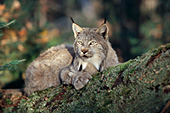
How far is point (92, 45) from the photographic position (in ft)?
16.4

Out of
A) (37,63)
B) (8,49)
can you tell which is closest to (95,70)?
(37,63)

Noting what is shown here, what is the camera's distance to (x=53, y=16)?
26.0m

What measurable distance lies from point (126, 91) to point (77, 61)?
1.92 metres

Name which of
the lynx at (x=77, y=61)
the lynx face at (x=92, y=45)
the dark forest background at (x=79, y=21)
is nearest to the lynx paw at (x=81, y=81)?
the lynx at (x=77, y=61)

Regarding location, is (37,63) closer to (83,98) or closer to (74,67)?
(74,67)

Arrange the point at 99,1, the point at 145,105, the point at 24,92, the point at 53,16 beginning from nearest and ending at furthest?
the point at 145,105, the point at 24,92, the point at 99,1, the point at 53,16

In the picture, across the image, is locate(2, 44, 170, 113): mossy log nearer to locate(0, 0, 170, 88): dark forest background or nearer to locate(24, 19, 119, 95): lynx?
locate(24, 19, 119, 95): lynx

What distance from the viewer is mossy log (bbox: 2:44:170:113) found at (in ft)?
10.3

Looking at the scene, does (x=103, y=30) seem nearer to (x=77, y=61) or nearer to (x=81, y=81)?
(x=77, y=61)

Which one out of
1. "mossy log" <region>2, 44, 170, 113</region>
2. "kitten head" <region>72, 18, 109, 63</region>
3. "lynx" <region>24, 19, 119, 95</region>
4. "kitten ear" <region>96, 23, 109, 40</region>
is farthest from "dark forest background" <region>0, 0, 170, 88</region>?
"mossy log" <region>2, 44, 170, 113</region>

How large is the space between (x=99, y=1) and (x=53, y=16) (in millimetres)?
7303

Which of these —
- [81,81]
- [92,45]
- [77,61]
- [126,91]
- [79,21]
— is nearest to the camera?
[126,91]

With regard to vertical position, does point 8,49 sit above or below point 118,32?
below

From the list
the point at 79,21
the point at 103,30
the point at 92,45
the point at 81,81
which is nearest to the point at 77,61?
the point at 92,45
